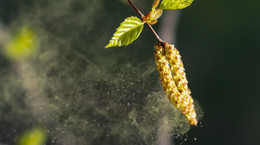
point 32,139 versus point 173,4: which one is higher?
point 173,4

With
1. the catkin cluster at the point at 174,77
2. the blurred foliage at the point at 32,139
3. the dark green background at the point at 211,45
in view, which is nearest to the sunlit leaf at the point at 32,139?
the blurred foliage at the point at 32,139

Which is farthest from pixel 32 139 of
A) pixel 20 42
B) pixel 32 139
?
pixel 20 42

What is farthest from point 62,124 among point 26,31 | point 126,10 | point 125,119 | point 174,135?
point 126,10

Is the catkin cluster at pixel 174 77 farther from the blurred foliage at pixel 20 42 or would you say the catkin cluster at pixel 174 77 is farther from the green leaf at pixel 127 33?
the blurred foliage at pixel 20 42

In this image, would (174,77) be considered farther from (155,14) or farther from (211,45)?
(211,45)

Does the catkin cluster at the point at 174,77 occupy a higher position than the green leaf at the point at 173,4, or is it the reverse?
the green leaf at the point at 173,4

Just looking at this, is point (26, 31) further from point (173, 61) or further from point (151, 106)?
point (173, 61)

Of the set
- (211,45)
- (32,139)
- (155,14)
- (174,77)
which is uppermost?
(155,14)
